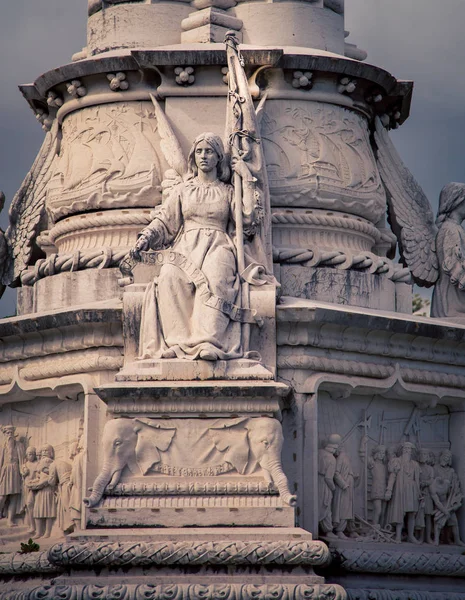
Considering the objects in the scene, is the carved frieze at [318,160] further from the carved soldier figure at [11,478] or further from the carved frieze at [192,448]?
the carved soldier figure at [11,478]

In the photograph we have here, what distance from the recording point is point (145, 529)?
68.7 ft

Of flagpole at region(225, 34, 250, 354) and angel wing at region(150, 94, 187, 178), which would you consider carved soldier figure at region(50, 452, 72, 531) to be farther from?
angel wing at region(150, 94, 187, 178)

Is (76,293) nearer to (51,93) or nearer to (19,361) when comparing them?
(19,361)

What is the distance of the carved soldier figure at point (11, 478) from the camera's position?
77.1ft

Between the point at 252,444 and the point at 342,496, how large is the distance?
78.4 inches

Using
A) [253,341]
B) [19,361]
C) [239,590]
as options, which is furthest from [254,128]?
[239,590]

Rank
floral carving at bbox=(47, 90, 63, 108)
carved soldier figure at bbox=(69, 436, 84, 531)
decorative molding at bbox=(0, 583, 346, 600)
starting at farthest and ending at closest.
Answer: floral carving at bbox=(47, 90, 63, 108)
carved soldier figure at bbox=(69, 436, 84, 531)
decorative molding at bbox=(0, 583, 346, 600)

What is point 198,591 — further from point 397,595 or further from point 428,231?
point 428,231

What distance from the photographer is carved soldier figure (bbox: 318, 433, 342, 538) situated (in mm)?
22484

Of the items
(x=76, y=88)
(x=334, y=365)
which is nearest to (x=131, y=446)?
(x=334, y=365)

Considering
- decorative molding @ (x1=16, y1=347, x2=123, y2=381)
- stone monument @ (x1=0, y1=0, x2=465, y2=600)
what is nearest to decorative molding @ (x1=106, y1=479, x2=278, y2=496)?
stone monument @ (x1=0, y1=0, x2=465, y2=600)

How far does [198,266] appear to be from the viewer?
2231 centimetres

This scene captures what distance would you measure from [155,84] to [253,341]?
472 centimetres

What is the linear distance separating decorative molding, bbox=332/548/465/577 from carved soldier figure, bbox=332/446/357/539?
47 cm
